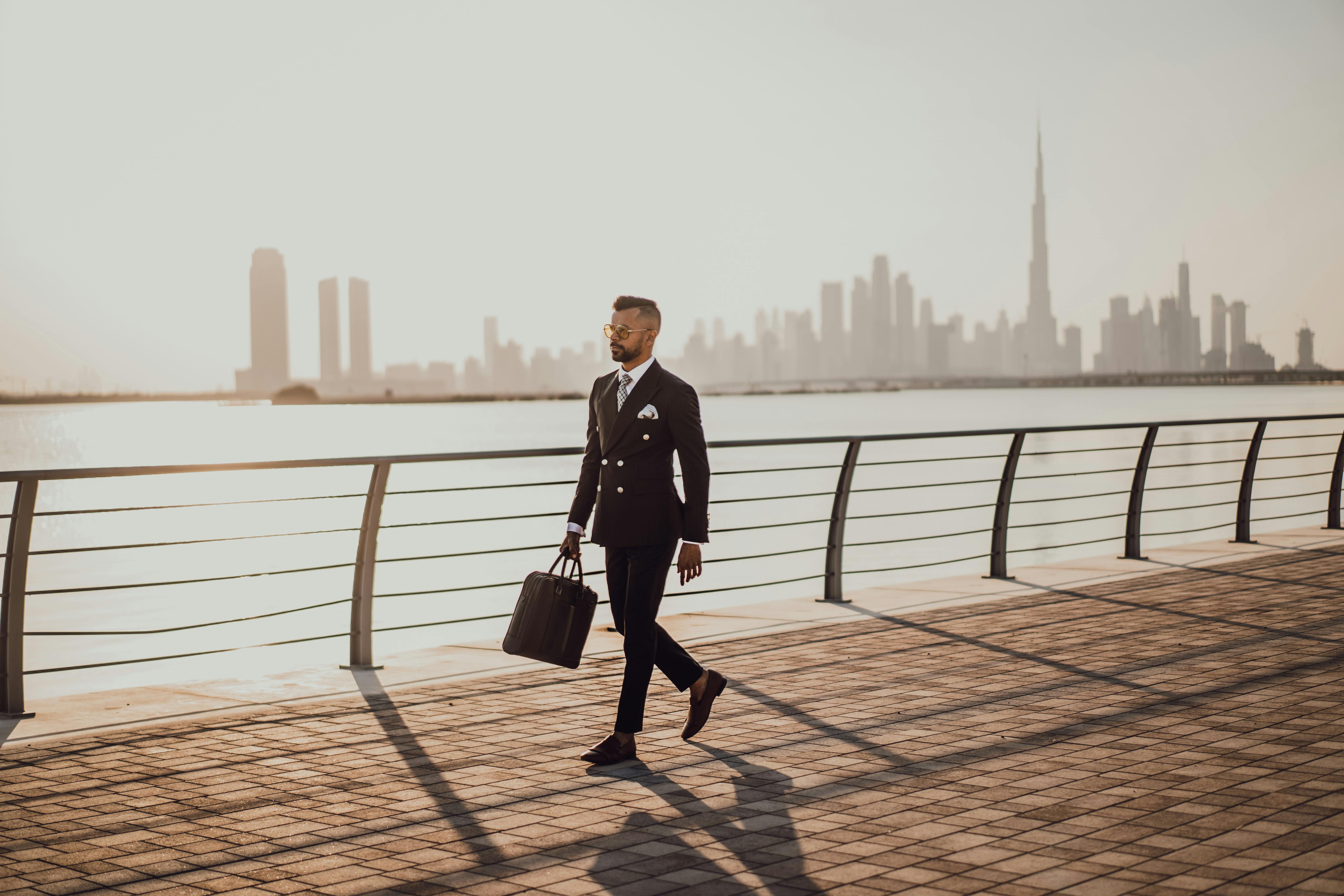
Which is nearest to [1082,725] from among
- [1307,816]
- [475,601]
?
[1307,816]

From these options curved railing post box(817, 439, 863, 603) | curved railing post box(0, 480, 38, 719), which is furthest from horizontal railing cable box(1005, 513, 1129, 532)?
curved railing post box(0, 480, 38, 719)

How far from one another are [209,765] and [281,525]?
167ft

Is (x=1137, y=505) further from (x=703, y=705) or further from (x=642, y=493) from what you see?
(x=642, y=493)

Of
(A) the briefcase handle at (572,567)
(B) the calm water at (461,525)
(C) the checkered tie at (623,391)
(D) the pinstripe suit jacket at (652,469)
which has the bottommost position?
(B) the calm water at (461,525)

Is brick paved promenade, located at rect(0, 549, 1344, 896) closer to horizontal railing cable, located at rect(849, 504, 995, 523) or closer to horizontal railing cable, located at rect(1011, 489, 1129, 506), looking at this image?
horizontal railing cable, located at rect(849, 504, 995, 523)

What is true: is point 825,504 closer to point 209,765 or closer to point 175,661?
point 175,661

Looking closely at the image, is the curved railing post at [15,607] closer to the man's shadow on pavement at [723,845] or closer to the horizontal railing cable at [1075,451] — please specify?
the man's shadow on pavement at [723,845]

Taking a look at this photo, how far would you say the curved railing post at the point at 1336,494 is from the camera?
15336 mm

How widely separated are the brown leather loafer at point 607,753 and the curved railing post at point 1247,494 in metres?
9.81

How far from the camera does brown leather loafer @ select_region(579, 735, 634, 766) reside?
5.65 metres

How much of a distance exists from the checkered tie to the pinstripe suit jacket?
1 centimetres

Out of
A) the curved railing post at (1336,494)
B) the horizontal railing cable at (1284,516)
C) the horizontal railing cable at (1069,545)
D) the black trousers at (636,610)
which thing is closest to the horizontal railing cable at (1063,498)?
the horizontal railing cable at (1069,545)

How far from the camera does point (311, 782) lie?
5.41 meters

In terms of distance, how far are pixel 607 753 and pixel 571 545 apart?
0.93m
